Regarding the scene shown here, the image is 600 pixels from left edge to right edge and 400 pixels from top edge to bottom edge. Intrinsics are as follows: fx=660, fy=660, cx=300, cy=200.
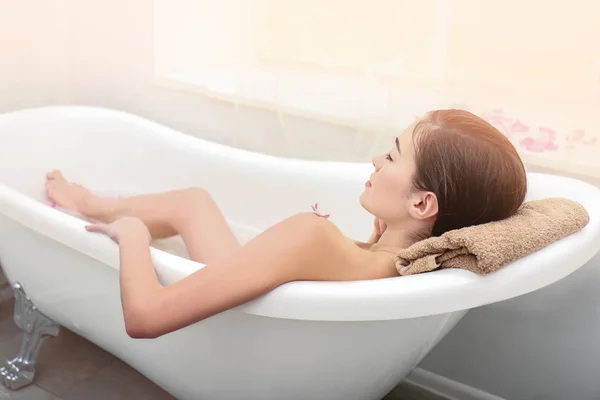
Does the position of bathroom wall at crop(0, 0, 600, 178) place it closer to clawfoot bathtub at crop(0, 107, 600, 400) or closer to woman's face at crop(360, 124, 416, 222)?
clawfoot bathtub at crop(0, 107, 600, 400)

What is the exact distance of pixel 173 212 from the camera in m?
1.63

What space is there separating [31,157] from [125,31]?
0.53 m

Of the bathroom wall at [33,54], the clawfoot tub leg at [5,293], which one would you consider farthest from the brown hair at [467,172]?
the bathroom wall at [33,54]

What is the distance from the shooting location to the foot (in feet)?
5.74

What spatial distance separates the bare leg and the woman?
0.38m

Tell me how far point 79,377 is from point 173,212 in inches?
17.9

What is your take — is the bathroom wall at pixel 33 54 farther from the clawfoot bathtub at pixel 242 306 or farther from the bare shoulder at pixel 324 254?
the bare shoulder at pixel 324 254

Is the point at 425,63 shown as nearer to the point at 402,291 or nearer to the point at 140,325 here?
the point at 402,291

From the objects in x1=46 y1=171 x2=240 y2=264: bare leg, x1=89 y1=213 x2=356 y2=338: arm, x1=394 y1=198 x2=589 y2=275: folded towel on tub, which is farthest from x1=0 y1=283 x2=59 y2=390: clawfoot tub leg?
x1=394 y1=198 x2=589 y2=275: folded towel on tub

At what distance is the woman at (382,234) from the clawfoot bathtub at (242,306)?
0.03 m

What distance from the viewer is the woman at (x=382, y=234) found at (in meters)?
0.94

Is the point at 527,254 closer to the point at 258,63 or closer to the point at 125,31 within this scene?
the point at 258,63

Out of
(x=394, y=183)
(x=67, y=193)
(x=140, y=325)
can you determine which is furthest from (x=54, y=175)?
(x=394, y=183)

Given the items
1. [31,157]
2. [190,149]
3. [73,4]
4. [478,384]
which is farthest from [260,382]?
[73,4]
